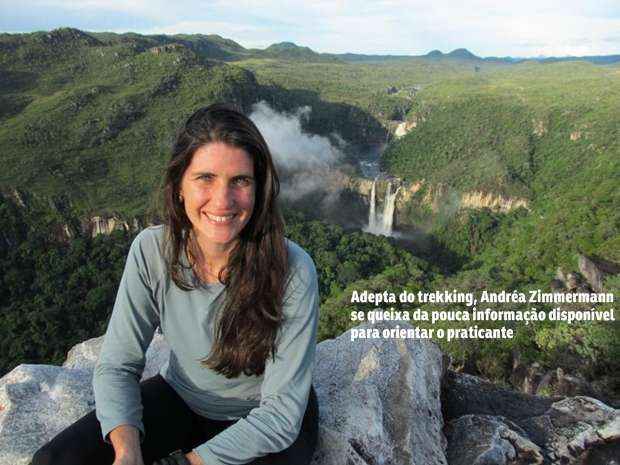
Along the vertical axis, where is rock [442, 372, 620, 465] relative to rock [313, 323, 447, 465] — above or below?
below

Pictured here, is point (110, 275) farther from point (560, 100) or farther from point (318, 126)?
point (560, 100)

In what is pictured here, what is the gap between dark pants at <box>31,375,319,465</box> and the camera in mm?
2605

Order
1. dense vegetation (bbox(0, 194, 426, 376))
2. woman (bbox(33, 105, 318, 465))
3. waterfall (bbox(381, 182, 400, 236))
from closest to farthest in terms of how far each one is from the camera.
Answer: woman (bbox(33, 105, 318, 465)) < dense vegetation (bbox(0, 194, 426, 376)) < waterfall (bbox(381, 182, 400, 236))

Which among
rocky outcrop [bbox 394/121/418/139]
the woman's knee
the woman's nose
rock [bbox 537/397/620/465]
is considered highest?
the woman's nose

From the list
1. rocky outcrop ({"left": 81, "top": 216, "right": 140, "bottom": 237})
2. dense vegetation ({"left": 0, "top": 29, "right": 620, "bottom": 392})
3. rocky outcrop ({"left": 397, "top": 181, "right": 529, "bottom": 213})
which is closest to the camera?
dense vegetation ({"left": 0, "top": 29, "right": 620, "bottom": 392})

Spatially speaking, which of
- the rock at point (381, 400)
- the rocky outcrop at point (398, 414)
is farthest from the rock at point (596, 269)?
the rock at point (381, 400)

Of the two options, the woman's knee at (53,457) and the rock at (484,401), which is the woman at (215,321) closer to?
the woman's knee at (53,457)

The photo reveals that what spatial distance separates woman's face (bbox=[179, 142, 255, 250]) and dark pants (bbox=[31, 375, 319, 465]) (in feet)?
4.00

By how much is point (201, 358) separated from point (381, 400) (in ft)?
5.81

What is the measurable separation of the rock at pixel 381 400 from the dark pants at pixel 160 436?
1.61 ft

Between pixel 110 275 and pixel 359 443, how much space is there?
33.6 metres

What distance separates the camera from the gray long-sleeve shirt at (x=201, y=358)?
2.70m

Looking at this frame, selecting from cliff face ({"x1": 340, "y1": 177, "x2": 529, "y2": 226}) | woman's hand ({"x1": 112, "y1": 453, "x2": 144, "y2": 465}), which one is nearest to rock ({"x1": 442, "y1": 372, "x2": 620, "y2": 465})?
woman's hand ({"x1": 112, "y1": 453, "x2": 144, "y2": 465})

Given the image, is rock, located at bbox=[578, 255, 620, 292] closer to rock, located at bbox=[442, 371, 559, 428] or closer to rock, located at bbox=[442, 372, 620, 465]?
rock, located at bbox=[442, 371, 559, 428]
